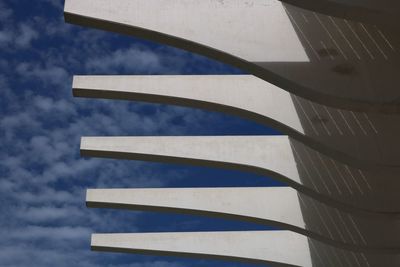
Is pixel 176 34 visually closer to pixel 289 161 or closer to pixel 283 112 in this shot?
pixel 283 112

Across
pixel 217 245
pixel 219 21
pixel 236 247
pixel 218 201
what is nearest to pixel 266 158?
pixel 218 201

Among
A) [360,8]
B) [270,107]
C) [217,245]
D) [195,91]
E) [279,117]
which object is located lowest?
[217,245]

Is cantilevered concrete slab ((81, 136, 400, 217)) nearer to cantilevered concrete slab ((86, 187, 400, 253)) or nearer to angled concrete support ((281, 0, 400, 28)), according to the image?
cantilevered concrete slab ((86, 187, 400, 253))

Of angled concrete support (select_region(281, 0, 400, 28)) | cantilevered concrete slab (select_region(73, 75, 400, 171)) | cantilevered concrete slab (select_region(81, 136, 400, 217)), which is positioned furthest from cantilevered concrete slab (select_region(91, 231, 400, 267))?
angled concrete support (select_region(281, 0, 400, 28))

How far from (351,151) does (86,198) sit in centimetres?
831

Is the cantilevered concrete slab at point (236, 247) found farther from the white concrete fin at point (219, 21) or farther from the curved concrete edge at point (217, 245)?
the white concrete fin at point (219, 21)

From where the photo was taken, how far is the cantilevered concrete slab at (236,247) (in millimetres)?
19438

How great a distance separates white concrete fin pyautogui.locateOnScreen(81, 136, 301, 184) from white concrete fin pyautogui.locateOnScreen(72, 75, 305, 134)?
2069mm

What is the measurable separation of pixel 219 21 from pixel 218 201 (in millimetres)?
7259

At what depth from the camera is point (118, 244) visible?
19562 millimetres

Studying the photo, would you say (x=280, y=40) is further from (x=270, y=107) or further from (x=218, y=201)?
(x=218, y=201)

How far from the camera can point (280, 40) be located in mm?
11406

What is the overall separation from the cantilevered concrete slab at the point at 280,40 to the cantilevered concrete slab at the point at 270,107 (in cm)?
179

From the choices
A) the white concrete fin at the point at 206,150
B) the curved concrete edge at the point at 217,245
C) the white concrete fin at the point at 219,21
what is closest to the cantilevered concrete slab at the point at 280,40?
the white concrete fin at the point at 219,21
